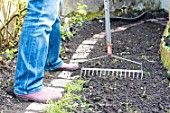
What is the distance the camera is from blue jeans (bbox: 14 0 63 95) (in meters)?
2.43

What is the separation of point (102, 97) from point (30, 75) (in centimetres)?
46

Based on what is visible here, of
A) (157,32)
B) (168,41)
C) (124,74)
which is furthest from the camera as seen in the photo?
(157,32)

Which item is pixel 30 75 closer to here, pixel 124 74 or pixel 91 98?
pixel 91 98

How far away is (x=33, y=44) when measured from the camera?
243 cm

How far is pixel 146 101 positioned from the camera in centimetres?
244

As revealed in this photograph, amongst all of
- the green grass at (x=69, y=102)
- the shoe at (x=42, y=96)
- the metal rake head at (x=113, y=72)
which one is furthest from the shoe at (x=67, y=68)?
the shoe at (x=42, y=96)

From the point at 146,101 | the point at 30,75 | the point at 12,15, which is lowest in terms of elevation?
the point at 146,101

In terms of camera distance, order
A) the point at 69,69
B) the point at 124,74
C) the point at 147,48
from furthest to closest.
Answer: the point at 147,48 → the point at 69,69 → the point at 124,74

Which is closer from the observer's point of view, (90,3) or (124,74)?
(124,74)

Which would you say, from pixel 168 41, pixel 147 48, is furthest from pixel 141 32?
pixel 168 41

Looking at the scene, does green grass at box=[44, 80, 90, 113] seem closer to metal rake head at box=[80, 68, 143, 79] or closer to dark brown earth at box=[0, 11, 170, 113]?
dark brown earth at box=[0, 11, 170, 113]

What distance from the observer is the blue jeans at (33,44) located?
2430 millimetres

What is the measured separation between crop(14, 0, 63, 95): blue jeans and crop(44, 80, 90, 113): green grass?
19cm

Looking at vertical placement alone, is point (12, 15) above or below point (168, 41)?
above
